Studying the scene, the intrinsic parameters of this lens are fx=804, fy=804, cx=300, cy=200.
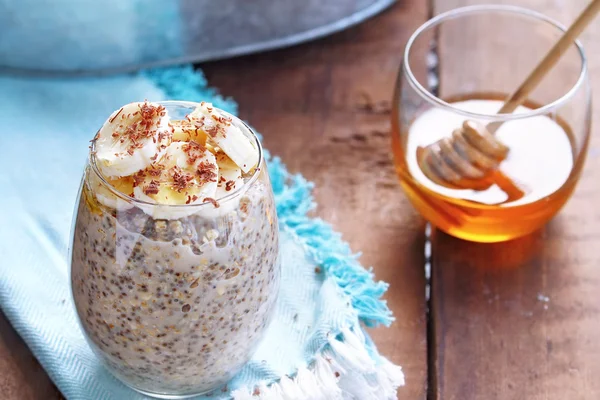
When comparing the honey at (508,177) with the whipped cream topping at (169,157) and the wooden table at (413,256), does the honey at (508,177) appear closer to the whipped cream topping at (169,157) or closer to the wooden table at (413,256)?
the wooden table at (413,256)

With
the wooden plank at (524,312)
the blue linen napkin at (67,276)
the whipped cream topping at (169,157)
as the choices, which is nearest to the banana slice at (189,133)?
the whipped cream topping at (169,157)

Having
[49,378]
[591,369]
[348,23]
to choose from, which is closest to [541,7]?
[348,23]

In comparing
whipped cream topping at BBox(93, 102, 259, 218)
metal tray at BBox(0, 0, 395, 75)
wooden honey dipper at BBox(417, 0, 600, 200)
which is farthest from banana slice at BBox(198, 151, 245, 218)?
metal tray at BBox(0, 0, 395, 75)

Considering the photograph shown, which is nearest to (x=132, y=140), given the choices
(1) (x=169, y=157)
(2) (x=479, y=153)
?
(1) (x=169, y=157)

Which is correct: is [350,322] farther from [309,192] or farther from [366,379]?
[309,192]

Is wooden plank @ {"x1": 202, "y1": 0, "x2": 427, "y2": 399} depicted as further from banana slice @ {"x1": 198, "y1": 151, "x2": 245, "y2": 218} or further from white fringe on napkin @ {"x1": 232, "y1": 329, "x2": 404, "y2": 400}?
banana slice @ {"x1": 198, "y1": 151, "x2": 245, "y2": 218}

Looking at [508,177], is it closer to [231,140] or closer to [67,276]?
[231,140]
